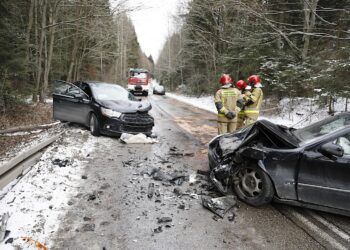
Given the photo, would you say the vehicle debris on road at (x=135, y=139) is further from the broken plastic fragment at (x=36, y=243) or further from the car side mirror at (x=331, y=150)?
the car side mirror at (x=331, y=150)

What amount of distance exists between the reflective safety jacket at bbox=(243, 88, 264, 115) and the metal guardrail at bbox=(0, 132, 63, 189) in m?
5.12

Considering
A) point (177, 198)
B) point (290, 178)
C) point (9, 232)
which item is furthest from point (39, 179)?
point (290, 178)

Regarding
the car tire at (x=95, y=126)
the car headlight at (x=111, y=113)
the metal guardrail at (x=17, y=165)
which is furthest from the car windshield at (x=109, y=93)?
the metal guardrail at (x=17, y=165)

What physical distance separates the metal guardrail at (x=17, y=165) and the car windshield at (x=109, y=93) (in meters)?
2.91

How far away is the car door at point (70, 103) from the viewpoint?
9.60 meters

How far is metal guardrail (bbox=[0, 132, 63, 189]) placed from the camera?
15.6ft

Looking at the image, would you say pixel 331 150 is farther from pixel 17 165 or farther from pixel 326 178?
pixel 17 165

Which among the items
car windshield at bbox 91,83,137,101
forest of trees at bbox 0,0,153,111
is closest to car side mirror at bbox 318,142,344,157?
car windshield at bbox 91,83,137,101

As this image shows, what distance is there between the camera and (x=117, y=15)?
50.6ft

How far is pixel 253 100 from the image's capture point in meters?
7.52

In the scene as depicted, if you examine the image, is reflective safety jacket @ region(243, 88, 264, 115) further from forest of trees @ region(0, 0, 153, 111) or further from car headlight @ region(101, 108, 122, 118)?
forest of trees @ region(0, 0, 153, 111)

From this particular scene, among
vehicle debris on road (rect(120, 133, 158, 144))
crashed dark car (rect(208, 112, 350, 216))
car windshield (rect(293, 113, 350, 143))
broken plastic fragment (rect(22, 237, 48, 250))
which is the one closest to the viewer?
broken plastic fragment (rect(22, 237, 48, 250))

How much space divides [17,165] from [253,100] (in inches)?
216

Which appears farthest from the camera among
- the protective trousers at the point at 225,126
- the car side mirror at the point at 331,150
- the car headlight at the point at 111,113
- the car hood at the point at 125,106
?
the car hood at the point at 125,106
